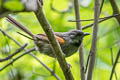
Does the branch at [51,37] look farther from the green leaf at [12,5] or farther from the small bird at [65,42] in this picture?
the small bird at [65,42]

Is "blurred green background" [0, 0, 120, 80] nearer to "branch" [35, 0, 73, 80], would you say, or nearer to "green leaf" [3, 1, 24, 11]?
"branch" [35, 0, 73, 80]

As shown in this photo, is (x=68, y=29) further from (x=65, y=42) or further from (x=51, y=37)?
(x=51, y=37)

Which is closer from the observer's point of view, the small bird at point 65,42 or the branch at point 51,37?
the branch at point 51,37

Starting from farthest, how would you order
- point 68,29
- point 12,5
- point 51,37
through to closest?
point 68,29 < point 51,37 < point 12,5

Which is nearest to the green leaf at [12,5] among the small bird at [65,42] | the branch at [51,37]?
the branch at [51,37]

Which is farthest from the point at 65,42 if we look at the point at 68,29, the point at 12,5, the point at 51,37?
the point at 12,5

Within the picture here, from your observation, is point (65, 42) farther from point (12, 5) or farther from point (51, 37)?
point (12, 5)

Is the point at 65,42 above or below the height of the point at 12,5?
below

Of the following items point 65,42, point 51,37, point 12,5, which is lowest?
point 65,42

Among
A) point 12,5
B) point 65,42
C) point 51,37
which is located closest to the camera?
point 12,5

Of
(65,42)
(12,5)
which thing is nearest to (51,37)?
(12,5)

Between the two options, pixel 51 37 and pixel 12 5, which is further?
pixel 51 37

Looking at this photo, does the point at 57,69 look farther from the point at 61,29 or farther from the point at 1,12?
the point at 1,12

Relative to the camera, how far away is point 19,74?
5258mm
